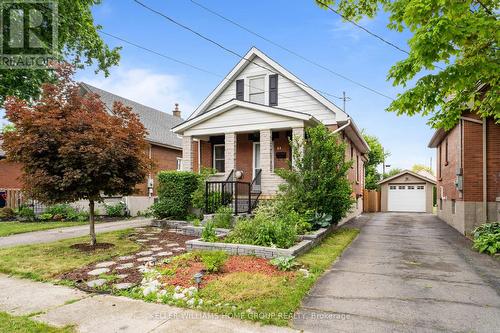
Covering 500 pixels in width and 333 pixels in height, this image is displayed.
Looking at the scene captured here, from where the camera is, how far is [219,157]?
1455 cm

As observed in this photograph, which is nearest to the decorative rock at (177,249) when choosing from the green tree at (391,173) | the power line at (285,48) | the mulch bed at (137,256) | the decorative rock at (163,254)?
the mulch bed at (137,256)

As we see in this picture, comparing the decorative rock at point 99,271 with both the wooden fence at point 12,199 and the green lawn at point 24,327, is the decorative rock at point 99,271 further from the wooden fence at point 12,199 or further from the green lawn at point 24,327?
the wooden fence at point 12,199

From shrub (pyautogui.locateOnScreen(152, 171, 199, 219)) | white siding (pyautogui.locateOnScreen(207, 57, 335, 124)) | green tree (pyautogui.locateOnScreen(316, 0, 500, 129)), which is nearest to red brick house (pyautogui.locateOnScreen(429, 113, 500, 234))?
green tree (pyautogui.locateOnScreen(316, 0, 500, 129))

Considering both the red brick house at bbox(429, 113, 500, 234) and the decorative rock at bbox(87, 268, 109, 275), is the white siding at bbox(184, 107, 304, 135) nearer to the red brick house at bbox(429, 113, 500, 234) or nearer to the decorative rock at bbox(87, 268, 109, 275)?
the red brick house at bbox(429, 113, 500, 234)

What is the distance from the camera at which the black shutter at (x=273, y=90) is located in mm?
14031

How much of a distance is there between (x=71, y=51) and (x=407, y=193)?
77.2 feet

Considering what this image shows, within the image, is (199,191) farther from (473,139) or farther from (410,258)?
(473,139)

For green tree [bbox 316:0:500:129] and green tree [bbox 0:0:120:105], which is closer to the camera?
green tree [bbox 316:0:500:129]

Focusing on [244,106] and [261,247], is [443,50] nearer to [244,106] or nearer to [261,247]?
[261,247]

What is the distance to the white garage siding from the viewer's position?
2328 centimetres

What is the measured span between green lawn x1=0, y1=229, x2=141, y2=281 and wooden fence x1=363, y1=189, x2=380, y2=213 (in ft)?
62.5

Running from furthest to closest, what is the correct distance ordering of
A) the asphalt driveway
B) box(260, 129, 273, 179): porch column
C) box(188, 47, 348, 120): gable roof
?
box(188, 47, 348, 120): gable roof
box(260, 129, 273, 179): porch column
the asphalt driveway

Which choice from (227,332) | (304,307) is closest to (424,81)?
(304,307)

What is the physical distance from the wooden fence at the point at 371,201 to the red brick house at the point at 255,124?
8901mm
